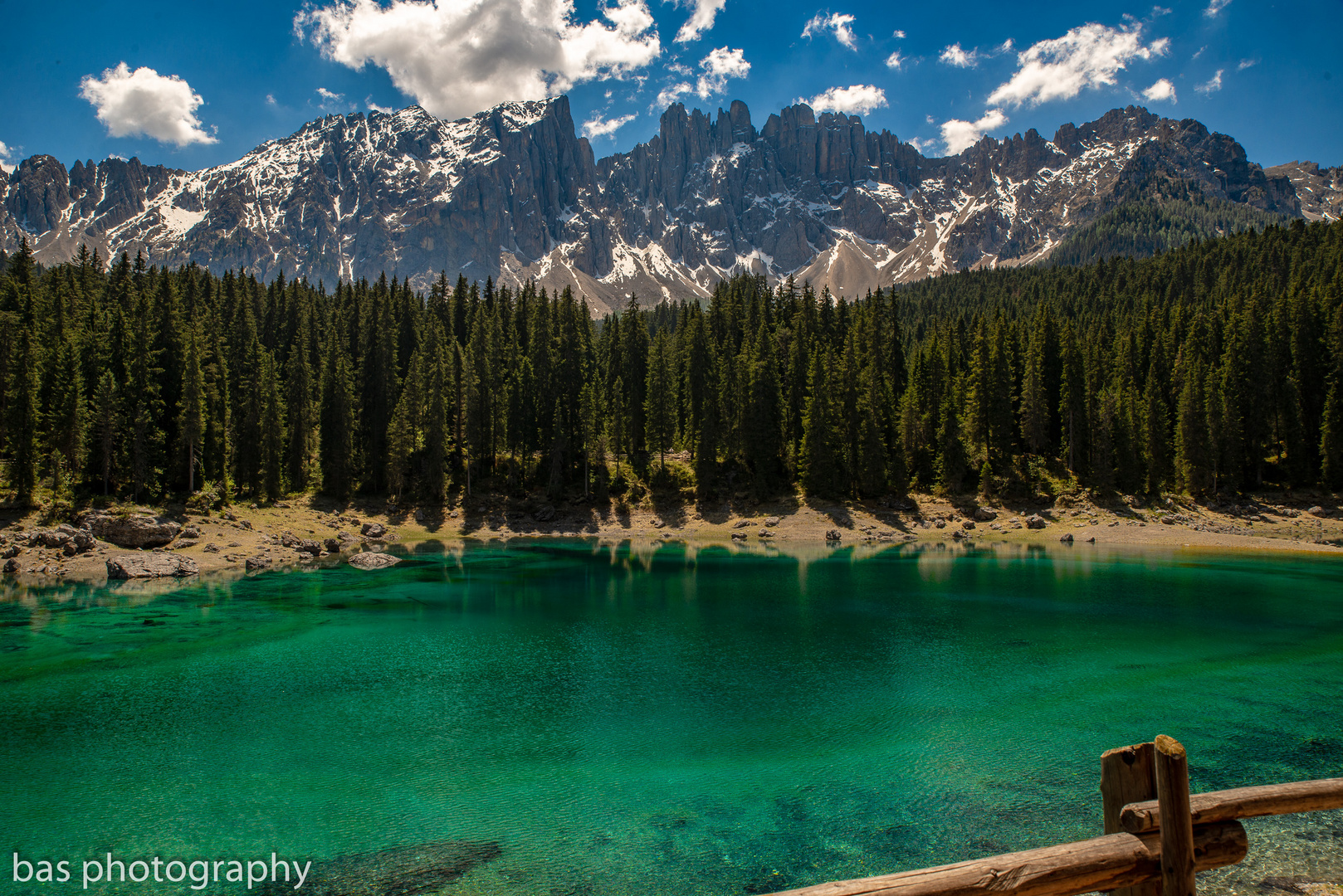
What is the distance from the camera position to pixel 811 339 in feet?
283

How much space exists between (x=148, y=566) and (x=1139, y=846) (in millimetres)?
56409

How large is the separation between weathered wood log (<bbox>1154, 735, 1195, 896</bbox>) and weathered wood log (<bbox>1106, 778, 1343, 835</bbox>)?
118mm

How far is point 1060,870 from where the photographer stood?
521 centimetres

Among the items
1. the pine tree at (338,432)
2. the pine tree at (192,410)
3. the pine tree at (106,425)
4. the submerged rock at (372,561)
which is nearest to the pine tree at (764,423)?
the submerged rock at (372,561)

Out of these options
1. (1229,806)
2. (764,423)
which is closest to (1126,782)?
(1229,806)

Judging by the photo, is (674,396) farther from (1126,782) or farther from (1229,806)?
(1229,806)

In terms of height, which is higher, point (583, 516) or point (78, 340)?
point (78, 340)

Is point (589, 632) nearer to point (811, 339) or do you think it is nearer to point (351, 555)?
point (351, 555)

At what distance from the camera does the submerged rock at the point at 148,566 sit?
44188 mm

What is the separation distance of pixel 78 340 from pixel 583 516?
4945 centimetres

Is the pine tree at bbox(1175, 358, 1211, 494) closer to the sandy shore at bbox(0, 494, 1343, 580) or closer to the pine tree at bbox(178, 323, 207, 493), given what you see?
the sandy shore at bbox(0, 494, 1343, 580)

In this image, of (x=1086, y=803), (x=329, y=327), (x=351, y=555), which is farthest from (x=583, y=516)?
(x=1086, y=803)

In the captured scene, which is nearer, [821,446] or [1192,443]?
[1192,443]

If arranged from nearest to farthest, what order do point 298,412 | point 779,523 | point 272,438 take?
point 272,438
point 779,523
point 298,412
